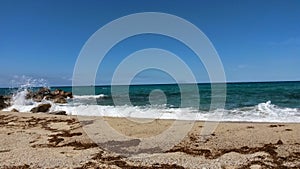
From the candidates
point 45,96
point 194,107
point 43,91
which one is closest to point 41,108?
point 194,107

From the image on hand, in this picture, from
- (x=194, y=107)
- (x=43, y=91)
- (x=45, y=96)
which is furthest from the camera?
(x=43, y=91)

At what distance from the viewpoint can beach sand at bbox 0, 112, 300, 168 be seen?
8.34m

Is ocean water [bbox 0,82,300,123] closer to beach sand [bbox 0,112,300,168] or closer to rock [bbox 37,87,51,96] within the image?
rock [bbox 37,87,51,96]

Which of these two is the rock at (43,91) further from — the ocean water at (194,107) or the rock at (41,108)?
the rock at (41,108)

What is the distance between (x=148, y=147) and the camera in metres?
10.3

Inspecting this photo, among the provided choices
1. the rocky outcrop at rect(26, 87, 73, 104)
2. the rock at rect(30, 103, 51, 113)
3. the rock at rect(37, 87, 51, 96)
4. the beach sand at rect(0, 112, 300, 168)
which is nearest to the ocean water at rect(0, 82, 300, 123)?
the rocky outcrop at rect(26, 87, 73, 104)

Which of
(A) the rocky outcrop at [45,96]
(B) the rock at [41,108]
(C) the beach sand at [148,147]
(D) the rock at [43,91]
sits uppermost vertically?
(D) the rock at [43,91]

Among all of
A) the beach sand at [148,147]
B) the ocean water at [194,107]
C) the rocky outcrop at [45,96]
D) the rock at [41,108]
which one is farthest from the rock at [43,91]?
the beach sand at [148,147]

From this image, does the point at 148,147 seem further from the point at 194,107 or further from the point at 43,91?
the point at 43,91

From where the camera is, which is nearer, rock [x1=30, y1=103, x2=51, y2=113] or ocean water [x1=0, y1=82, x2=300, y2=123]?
ocean water [x1=0, y1=82, x2=300, y2=123]

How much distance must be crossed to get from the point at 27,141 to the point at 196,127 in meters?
7.32

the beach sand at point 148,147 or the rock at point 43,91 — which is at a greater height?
the rock at point 43,91

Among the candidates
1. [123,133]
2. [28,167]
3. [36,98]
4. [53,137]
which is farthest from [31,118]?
[36,98]

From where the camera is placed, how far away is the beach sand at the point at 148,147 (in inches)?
328
